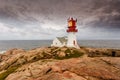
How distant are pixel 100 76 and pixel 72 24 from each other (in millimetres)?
33549

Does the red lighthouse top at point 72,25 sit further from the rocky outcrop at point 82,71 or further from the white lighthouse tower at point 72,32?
the rocky outcrop at point 82,71

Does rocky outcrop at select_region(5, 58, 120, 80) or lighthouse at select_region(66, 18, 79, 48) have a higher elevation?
lighthouse at select_region(66, 18, 79, 48)

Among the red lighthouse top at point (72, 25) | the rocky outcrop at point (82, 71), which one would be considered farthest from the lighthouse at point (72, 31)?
the rocky outcrop at point (82, 71)

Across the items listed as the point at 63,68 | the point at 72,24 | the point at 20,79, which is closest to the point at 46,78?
the point at 63,68

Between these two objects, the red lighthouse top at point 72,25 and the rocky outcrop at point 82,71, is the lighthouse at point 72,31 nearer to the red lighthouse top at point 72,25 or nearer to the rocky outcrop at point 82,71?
the red lighthouse top at point 72,25

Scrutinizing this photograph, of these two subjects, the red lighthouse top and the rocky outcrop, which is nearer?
the rocky outcrop

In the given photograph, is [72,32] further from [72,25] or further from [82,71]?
[82,71]

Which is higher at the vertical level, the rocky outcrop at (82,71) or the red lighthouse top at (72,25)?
the red lighthouse top at (72,25)

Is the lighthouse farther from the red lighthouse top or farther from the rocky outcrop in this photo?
the rocky outcrop

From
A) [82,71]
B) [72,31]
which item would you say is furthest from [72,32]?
[82,71]

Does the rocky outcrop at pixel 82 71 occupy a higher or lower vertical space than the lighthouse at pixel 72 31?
lower

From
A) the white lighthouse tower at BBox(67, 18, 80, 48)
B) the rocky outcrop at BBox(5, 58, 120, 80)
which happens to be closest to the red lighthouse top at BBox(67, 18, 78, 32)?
the white lighthouse tower at BBox(67, 18, 80, 48)

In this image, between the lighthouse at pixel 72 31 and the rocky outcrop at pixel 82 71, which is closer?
the rocky outcrop at pixel 82 71

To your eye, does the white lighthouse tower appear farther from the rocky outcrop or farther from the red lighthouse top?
the rocky outcrop
